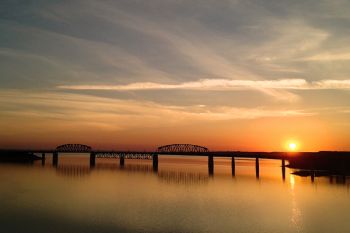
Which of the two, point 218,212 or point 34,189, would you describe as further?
point 34,189

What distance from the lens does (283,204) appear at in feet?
220

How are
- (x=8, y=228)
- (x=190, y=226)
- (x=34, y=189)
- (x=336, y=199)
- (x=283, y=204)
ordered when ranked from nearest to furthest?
(x=8, y=228)
(x=190, y=226)
(x=283, y=204)
(x=336, y=199)
(x=34, y=189)

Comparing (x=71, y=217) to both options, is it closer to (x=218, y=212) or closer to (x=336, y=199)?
(x=218, y=212)

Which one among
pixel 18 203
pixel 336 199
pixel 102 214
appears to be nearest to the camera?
pixel 102 214

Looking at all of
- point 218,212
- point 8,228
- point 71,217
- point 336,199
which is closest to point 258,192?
point 336,199

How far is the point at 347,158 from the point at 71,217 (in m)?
122

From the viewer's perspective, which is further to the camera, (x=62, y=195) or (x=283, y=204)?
(x=62, y=195)

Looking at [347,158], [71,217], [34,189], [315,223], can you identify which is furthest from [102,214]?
[347,158]

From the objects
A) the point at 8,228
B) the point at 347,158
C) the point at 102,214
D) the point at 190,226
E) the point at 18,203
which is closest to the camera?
the point at 8,228

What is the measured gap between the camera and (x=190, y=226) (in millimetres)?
46156

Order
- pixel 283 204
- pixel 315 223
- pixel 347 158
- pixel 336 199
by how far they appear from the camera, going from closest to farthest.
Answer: pixel 315 223 < pixel 283 204 < pixel 336 199 < pixel 347 158

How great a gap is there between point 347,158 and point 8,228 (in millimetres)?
131524

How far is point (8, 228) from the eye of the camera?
1704 inches

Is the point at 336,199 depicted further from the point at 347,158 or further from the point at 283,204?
the point at 347,158
